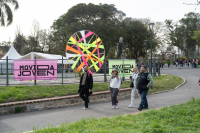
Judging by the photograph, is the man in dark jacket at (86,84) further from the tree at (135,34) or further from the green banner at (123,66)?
the tree at (135,34)

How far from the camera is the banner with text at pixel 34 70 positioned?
37.5 feet

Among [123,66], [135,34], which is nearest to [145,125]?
[123,66]

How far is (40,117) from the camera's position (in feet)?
23.3

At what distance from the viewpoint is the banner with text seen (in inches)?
450

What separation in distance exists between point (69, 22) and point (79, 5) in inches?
161

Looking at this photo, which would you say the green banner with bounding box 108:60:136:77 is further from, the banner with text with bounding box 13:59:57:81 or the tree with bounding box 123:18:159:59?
the tree with bounding box 123:18:159:59

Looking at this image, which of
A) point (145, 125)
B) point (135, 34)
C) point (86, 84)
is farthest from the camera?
point (135, 34)

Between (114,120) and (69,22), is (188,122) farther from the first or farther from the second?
(69,22)

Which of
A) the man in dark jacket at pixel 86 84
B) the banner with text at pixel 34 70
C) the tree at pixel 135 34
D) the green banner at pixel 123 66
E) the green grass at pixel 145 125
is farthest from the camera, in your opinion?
the tree at pixel 135 34

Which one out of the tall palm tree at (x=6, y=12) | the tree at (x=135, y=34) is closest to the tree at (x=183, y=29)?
the tree at (x=135, y=34)

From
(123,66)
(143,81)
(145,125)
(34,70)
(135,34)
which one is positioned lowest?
(145,125)

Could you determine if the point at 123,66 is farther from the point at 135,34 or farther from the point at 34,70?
the point at 135,34

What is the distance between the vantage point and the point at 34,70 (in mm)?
11555

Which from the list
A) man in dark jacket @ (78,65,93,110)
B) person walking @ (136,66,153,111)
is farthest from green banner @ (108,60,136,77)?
person walking @ (136,66,153,111)
